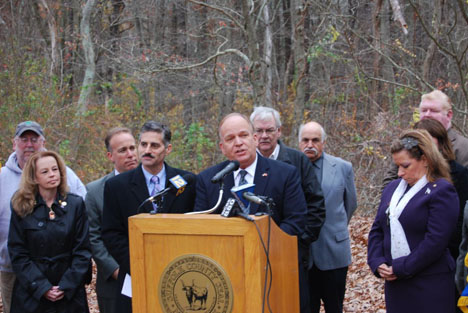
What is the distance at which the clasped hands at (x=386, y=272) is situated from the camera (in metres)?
4.34

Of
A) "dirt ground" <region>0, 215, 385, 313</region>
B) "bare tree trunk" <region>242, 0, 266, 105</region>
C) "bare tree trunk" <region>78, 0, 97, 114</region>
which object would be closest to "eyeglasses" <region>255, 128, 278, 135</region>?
"dirt ground" <region>0, 215, 385, 313</region>

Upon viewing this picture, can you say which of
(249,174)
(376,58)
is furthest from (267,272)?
(376,58)

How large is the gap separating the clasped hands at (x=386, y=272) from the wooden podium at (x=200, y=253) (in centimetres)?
114

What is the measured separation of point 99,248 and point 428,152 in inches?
110

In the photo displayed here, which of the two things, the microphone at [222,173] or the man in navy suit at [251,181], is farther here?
the man in navy suit at [251,181]

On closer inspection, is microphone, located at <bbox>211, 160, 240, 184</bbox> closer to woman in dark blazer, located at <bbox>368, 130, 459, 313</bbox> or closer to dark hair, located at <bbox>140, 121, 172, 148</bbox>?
dark hair, located at <bbox>140, 121, 172, 148</bbox>

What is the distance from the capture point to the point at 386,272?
4.36 metres

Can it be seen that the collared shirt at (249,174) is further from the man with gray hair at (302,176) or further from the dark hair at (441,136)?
the dark hair at (441,136)

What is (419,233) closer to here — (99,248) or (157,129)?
(157,129)

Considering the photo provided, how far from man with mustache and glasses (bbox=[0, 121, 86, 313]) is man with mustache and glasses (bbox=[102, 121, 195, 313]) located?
1114 millimetres

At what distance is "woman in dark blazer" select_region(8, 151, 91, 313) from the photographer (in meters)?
4.84

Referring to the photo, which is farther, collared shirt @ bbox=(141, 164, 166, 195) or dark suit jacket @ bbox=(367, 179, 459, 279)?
collared shirt @ bbox=(141, 164, 166, 195)

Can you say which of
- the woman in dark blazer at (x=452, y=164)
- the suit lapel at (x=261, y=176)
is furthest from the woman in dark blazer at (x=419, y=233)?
the suit lapel at (x=261, y=176)

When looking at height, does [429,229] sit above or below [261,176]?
below
